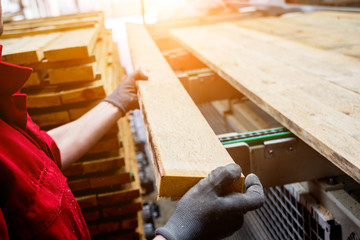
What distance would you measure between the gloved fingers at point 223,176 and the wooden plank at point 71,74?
3.96ft

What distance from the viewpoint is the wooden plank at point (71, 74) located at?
1.75m

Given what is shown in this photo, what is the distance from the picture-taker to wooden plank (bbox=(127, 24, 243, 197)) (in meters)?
0.80

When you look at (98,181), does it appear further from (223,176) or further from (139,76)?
(223,176)

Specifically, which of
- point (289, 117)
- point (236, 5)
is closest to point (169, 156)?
point (289, 117)

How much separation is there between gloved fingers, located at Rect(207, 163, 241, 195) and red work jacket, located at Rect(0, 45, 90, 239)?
0.55m

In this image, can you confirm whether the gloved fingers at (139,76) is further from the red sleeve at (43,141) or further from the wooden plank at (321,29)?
the wooden plank at (321,29)

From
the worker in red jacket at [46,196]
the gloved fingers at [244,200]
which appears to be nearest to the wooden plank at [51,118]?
the worker in red jacket at [46,196]

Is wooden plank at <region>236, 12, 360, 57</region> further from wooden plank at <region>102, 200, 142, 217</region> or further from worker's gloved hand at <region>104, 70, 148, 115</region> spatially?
wooden plank at <region>102, 200, 142, 217</region>

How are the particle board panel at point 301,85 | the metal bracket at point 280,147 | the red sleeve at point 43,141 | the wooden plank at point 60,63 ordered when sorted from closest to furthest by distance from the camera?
the particle board panel at point 301,85
the metal bracket at point 280,147
the red sleeve at point 43,141
the wooden plank at point 60,63

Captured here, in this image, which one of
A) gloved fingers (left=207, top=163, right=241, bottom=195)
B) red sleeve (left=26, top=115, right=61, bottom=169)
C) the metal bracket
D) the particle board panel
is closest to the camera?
gloved fingers (left=207, top=163, right=241, bottom=195)

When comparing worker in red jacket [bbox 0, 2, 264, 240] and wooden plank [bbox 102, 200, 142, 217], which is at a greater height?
worker in red jacket [bbox 0, 2, 264, 240]

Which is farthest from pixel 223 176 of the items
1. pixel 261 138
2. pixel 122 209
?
pixel 122 209

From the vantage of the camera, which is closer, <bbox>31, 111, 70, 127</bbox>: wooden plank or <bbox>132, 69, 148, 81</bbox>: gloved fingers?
<bbox>132, 69, 148, 81</bbox>: gloved fingers

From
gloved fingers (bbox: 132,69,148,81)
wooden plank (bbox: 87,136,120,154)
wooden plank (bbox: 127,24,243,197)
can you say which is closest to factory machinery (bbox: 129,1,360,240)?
wooden plank (bbox: 127,24,243,197)
